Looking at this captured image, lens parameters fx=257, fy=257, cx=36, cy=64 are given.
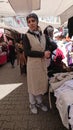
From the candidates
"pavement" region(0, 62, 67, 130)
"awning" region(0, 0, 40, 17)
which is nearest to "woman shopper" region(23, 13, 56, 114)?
"pavement" region(0, 62, 67, 130)

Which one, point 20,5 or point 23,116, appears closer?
point 23,116

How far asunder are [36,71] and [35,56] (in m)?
0.30

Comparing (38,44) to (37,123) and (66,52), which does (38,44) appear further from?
(66,52)

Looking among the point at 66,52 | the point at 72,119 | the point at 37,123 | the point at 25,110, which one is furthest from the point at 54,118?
the point at 66,52

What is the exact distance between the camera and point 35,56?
→ 4551 mm

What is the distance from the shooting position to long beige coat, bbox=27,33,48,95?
4.59 m

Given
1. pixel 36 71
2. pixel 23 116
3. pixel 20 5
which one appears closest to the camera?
pixel 36 71

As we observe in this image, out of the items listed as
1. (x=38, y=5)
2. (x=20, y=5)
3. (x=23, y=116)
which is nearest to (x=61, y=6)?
(x=38, y=5)

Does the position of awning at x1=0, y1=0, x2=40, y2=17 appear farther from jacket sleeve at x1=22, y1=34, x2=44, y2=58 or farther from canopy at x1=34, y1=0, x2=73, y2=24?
jacket sleeve at x1=22, y1=34, x2=44, y2=58

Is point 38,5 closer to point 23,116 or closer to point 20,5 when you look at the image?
point 20,5

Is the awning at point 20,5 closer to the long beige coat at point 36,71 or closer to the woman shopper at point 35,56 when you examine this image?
the woman shopper at point 35,56

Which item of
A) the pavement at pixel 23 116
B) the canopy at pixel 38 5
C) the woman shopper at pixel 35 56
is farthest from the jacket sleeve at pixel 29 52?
the pavement at pixel 23 116

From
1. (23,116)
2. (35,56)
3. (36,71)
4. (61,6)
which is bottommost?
(23,116)

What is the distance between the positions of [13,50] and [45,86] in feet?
30.3
